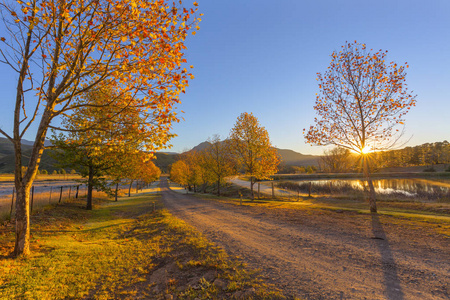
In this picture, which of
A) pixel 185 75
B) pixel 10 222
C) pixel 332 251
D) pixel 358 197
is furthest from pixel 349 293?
pixel 358 197

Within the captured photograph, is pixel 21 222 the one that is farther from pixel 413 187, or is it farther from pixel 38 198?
pixel 413 187

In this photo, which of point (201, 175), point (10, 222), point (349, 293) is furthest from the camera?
point (201, 175)

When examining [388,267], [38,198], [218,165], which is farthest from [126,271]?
[218,165]

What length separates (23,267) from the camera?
651cm

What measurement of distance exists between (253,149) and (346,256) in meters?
22.5

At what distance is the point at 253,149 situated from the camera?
29.5 meters

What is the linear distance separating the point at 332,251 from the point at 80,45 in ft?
36.2

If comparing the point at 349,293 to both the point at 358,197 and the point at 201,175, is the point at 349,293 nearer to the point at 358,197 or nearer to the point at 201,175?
the point at 358,197

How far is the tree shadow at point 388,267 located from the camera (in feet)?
16.3

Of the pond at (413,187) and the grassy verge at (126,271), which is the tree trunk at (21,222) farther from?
the pond at (413,187)

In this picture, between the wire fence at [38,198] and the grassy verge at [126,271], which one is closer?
the grassy verge at [126,271]

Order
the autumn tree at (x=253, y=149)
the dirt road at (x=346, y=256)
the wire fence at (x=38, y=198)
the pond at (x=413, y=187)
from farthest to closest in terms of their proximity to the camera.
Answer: the pond at (x=413, y=187) → the autumn tree at (x=253, y=149) → the wire fence at (x=38, y=198) → the dirt road at (x=346, y=256)

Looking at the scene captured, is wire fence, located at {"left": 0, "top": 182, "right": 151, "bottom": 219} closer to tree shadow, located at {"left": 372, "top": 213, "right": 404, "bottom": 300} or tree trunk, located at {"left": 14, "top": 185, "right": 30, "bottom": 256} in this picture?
tree trunk, located at {"left": 14, "top": 185, "right": 30, "bottom": 256}

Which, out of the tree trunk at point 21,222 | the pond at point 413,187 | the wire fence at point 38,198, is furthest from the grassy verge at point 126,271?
the pond at point 413,187
